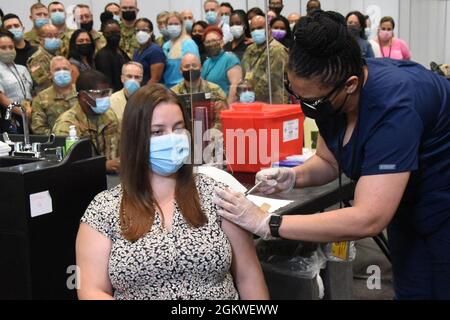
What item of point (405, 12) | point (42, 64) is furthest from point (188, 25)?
point (405, 12)

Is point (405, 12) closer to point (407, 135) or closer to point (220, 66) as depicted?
point (220, 66)

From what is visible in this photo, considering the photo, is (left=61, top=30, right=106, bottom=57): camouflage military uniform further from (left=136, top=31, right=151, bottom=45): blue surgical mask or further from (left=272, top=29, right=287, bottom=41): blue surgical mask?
(left=272, top=29, right=287, bottom=41): blue surgical mask

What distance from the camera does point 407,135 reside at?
4.66ft

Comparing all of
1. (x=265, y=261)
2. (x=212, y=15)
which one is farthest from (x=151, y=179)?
A: (x=212, y=15)

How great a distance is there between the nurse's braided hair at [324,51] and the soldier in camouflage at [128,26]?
4888 mm

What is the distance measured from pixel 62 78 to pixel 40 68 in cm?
95

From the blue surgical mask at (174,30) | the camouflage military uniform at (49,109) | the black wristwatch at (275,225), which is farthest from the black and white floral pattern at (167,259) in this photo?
the blue surgical mask at (174,30)

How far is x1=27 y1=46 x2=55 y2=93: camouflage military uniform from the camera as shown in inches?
197

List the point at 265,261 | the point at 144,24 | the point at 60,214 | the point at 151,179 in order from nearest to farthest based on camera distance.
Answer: the point at 151,179 < the point at 60,214 < the point at 265,261 < the point at 144,24

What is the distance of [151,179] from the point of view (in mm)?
1792

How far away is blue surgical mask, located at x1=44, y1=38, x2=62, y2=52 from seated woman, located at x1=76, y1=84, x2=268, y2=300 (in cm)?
388
